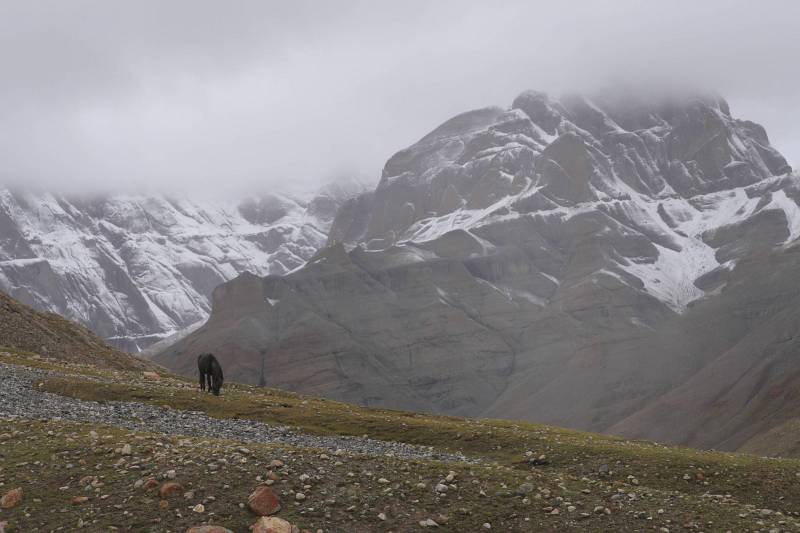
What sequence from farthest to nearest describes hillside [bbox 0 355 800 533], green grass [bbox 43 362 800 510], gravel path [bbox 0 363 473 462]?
gravel path [bbox 0 363 473 462]
green grass [bbox 43 362 800 510]
hillside [bbox 0 355 800 533]

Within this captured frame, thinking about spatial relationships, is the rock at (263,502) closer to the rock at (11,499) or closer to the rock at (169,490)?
the rock at (169,490)

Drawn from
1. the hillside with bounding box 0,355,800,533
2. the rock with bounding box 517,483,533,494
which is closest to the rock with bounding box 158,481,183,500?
the hillside with bounding box 0,355,800,533

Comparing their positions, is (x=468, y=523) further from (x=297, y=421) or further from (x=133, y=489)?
(x=297, y=421)

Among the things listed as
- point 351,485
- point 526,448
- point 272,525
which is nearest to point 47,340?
point 526,448

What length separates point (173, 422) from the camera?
40562 millimetres

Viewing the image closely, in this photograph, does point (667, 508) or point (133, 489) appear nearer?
point (133, 489)

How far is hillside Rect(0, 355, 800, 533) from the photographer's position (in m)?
24.6

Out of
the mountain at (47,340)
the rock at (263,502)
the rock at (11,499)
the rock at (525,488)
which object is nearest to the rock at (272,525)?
the rock at (263,502)

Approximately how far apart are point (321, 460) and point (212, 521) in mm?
6281

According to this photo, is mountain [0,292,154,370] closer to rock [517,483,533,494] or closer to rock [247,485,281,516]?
rock [247,485,281,516]

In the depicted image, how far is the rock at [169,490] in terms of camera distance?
24889 mm

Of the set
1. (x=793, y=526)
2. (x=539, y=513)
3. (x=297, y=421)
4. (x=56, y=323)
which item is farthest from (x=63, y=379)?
(x=56, y=323)

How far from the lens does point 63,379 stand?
50.9 metres

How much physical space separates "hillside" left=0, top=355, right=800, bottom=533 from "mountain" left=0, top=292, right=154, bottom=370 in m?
55.1
